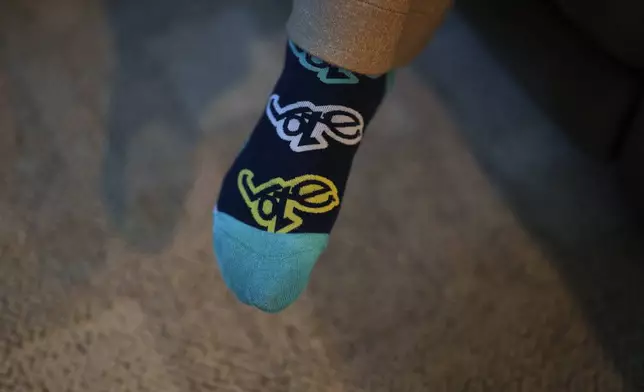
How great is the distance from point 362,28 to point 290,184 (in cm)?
14

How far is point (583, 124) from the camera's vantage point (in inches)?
28.4

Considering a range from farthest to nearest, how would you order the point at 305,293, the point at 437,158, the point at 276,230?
the point at 437,158 < the point at 305,293 < the point at 276,230

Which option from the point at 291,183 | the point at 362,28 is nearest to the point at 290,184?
the point at 291,183

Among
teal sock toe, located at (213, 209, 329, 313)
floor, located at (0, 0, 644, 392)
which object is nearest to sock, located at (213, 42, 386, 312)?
teal sock toe, located at (213, 209, 329, 313)

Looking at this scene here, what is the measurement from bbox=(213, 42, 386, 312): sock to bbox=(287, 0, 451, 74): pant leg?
0.05m

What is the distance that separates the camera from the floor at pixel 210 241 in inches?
26.3

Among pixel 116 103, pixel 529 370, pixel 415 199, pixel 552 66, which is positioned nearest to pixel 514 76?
pixel 552 66

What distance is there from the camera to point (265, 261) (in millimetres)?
582

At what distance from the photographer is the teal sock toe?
0.58 meters

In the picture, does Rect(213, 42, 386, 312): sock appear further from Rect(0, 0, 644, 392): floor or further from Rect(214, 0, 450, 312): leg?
Rect(0, 0, 644, 392): floor

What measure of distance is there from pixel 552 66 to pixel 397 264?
25cm

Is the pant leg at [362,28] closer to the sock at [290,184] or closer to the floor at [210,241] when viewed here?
the sock at [290,184]

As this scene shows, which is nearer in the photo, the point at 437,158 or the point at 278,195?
the point at 278,195

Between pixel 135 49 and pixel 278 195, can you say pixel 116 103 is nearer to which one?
pixel 135 49
